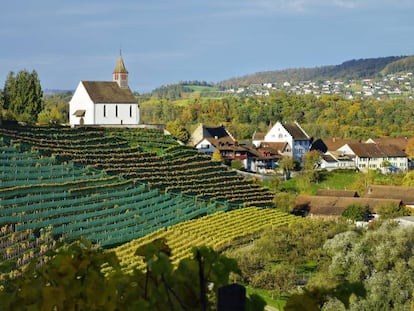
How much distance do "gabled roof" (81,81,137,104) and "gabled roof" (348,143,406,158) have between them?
1954 cm

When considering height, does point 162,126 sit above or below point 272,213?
above

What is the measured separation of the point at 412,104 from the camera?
8981 centimetres

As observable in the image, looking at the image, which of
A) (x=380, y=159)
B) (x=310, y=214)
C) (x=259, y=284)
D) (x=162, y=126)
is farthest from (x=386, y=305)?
(x=380, y=159)

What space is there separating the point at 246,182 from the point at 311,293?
35.4m

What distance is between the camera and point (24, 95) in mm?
46938

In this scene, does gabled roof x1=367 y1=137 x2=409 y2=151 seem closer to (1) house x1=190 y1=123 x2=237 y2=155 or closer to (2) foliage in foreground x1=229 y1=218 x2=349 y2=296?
(1) house x1=190 y1=123 x2=237 y2=155

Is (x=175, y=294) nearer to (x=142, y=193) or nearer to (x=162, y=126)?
(x=142, y=193)

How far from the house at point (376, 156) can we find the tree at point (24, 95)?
24.7 metres

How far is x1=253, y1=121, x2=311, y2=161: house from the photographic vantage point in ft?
206

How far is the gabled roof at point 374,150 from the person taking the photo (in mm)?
60594

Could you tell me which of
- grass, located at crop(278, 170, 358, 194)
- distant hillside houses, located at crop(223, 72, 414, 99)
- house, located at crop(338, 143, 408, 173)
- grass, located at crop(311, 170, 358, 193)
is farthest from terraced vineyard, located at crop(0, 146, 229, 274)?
distant hillside houses, located at crop(223, 72, 414, 99)

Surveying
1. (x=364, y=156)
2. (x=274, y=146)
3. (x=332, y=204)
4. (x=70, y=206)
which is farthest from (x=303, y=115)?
(x=70, y=206)

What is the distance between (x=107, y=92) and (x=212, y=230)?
2310cm

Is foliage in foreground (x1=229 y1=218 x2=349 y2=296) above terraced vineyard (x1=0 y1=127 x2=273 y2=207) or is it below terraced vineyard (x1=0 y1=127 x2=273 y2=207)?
below
